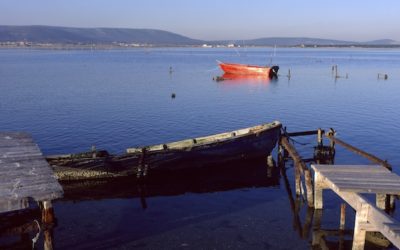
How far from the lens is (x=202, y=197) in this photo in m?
22.8

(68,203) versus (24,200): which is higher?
(24,200)

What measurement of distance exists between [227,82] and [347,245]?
65.8 meters

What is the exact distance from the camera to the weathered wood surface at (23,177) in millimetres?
10885

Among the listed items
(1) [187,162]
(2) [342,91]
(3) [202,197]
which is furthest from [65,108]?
(2) [342,91]

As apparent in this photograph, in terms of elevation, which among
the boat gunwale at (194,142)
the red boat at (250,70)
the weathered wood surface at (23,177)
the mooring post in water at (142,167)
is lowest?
the mooring post in water at (142,167)

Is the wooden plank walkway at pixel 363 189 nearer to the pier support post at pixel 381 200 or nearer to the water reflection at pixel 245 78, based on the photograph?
the pier support post at pixel 381 200

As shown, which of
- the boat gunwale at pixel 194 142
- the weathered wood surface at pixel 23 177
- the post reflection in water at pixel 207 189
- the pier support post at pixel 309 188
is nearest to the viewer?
the weathered wood surface at pixel 23 177

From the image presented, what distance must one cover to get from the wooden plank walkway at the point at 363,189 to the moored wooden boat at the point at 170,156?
8510 mm

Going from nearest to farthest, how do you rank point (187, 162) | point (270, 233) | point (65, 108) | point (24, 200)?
point (24, 200), point (270, 233), point (187, 162), point (65, 108)

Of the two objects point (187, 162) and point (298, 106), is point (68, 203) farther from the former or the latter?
point (298, 106)

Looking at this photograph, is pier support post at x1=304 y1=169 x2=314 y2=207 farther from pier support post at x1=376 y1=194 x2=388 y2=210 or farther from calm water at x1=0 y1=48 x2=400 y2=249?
pier support post at x1=376 y1=194 x2=388 y2=210

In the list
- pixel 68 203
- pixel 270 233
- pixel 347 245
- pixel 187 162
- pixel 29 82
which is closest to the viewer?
pixel 347 245

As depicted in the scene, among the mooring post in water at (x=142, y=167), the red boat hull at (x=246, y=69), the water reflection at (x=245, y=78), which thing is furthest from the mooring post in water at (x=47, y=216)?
the red boat hull at (x=246, y=69)

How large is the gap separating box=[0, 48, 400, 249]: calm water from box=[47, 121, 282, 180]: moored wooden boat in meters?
2.00
